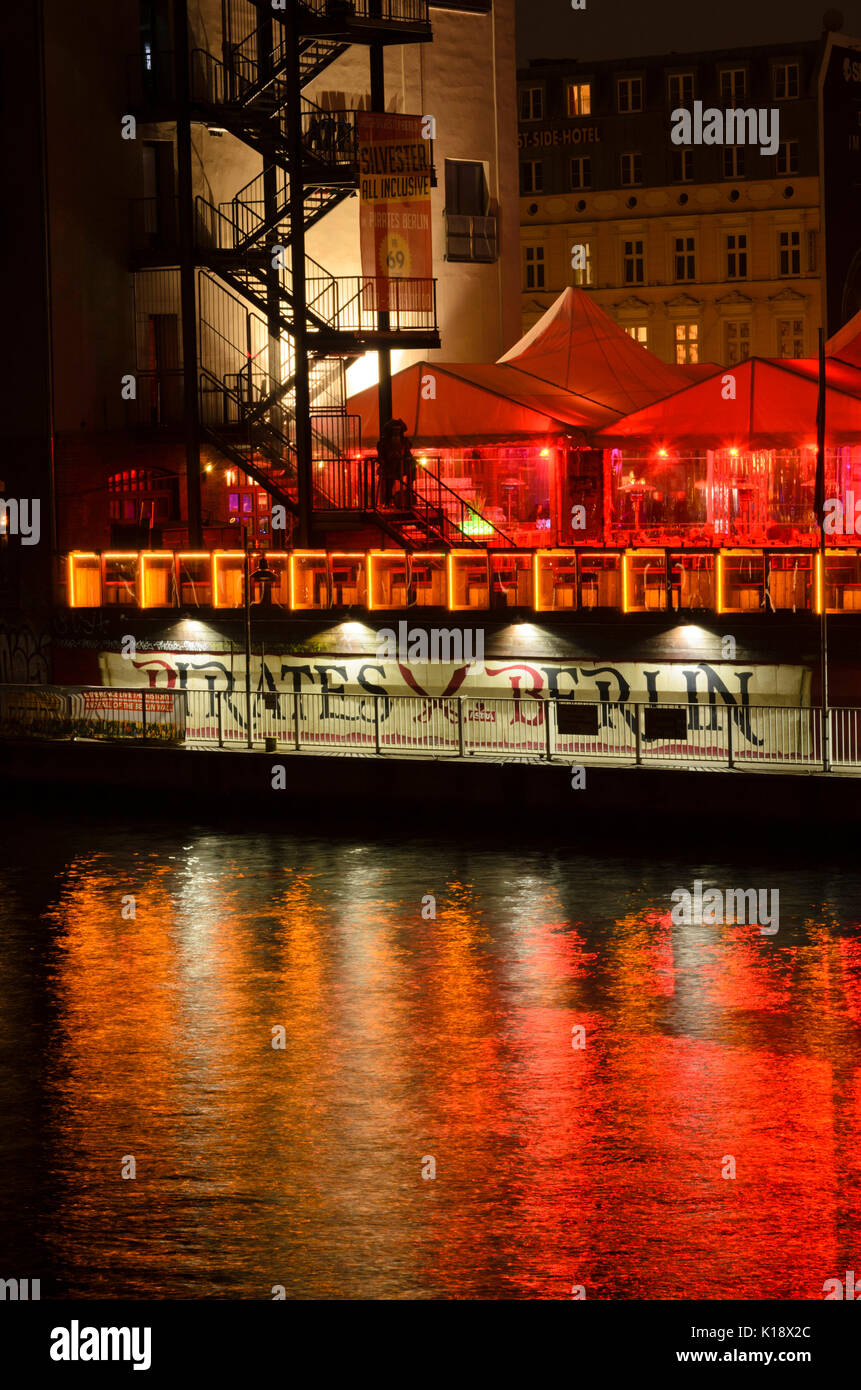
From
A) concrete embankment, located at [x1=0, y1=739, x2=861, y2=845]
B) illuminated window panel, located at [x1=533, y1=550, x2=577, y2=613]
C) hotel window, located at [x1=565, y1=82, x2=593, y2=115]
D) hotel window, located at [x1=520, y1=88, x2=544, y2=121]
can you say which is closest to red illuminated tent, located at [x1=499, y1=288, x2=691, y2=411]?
illuminated window panel, located at [x1=533, y1=550, x2=577, y2=613]

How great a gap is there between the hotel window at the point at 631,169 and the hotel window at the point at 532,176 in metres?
3.37

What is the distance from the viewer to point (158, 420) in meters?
A: 41.8

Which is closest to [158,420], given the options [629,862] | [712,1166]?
[629,862]

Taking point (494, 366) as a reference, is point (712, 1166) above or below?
below

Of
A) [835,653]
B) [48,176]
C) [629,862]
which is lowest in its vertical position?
[629,862]

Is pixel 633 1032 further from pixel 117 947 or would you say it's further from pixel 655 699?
pixel 655 699

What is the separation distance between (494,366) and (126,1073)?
27948mm

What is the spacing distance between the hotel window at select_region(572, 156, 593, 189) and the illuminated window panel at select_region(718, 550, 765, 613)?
188ft

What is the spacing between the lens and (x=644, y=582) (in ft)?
98.2

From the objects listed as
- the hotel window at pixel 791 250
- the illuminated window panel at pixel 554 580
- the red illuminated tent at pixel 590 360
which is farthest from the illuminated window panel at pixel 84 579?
the hotel window at pixel 791 250

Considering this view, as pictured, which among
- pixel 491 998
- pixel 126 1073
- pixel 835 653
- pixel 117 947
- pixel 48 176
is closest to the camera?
pixel 126 1073

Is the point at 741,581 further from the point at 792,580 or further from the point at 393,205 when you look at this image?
the point at 393,205

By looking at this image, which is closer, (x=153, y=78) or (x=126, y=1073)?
(x=126, y=1073)

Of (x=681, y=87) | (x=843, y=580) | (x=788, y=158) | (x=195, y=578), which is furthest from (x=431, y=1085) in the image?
(x=681, y=87)
